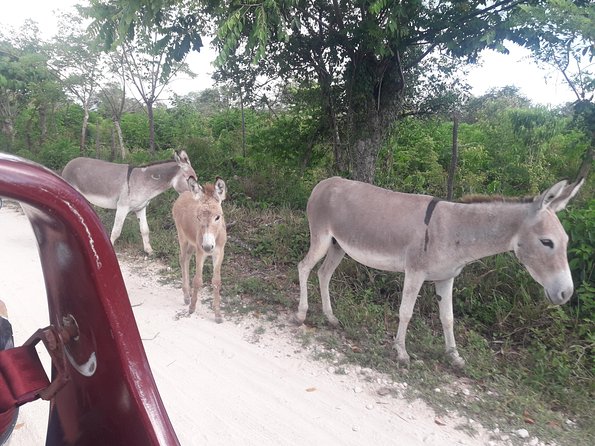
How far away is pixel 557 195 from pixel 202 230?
344 cm

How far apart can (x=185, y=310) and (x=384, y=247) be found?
2592 mm

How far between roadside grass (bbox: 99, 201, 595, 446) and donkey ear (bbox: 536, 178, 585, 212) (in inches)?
60.0

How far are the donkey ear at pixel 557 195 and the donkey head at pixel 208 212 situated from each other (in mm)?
3156

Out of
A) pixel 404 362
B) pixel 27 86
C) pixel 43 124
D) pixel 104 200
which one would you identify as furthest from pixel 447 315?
pixel 43 124

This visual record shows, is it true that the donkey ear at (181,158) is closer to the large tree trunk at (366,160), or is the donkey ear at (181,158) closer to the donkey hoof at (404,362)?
the large tree trunk at (366,160)

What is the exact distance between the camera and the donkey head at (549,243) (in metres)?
3.24

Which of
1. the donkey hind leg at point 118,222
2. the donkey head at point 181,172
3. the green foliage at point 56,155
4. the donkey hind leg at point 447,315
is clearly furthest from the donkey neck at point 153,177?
the green foliage at point 56,155

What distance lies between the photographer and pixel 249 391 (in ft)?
11.0

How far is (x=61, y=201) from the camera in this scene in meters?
0.83

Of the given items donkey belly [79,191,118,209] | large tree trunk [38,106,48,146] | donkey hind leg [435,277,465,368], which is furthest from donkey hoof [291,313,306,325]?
large tree trunk [38,106,48,146]

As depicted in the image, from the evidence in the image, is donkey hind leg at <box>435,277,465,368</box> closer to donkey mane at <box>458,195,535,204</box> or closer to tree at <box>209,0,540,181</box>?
donkey mane at <box>458,195,535,204</box>

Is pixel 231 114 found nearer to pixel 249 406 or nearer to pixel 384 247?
pixel 384 247

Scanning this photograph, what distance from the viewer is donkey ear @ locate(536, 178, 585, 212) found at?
3.25m

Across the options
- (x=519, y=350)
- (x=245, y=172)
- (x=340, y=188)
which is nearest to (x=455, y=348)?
(x=519, y=350)
